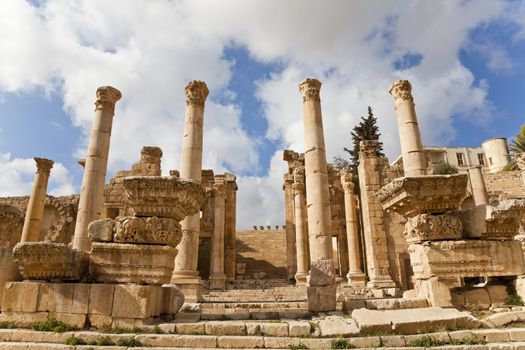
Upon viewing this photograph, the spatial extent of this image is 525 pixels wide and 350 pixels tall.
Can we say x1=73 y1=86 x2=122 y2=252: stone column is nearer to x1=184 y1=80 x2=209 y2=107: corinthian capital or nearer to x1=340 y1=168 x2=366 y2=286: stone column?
x1=184 y1=80 x2=209 y2=107: corinthian capital

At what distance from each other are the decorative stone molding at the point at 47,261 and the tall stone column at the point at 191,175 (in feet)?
17.1

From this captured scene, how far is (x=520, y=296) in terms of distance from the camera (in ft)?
22.7

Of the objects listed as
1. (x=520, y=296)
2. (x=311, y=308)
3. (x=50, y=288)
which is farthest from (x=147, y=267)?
(x=520, y=296)

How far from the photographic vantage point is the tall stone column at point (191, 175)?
11664 millimetres

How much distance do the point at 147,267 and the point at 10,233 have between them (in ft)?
13.4

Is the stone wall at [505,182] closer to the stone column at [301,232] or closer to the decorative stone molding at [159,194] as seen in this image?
the stone column at [301,232]

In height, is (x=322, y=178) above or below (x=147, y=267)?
above

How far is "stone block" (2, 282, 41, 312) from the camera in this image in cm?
641

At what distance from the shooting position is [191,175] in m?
12.9

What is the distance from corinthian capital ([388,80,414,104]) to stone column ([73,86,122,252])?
10.5m

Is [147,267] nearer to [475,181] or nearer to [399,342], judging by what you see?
[399,342]

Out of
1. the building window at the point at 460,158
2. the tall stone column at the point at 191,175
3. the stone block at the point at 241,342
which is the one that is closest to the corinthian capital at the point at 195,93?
the tall stone column at the point at 191,175

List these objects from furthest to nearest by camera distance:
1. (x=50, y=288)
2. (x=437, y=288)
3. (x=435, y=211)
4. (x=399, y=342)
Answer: (x=435, y=211) < (x=437, y=288) < (x=50, y=288) < (x=399, y=342)

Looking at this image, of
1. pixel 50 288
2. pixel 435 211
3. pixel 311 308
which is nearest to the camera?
pixel 50 288
